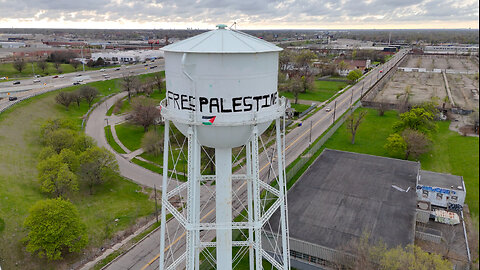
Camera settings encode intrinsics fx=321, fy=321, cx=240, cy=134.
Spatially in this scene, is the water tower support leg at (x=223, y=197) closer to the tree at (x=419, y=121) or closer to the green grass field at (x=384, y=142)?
the green grass field at (x=384, y=142)

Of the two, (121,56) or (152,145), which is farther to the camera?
(121,56)

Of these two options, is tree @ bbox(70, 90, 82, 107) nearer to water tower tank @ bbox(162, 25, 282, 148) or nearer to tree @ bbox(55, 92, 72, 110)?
tree @ bbox(55, 92, 72, 110)

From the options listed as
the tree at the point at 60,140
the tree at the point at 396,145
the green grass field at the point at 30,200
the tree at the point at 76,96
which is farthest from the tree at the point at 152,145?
the tree at the point at 396,145

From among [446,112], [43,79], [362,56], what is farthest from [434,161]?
[362,56]

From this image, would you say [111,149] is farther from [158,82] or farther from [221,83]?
[221,83]

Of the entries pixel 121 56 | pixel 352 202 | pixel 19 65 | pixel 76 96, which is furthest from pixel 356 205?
pixel 121 56

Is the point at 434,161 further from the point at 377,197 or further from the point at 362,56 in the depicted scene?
the point at 362,56
